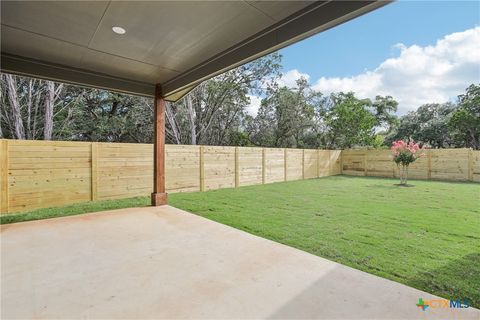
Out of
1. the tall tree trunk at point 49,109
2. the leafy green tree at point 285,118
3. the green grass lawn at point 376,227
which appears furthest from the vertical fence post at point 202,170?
the leafy green tree at point 285,118

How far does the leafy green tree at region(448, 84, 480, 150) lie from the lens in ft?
47.0

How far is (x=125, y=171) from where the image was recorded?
5809mm

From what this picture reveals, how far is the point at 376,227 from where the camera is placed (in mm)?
3418

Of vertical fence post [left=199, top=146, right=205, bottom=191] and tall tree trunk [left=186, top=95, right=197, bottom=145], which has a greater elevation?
tall tree trunk [left=186, top=95, right=197, bottom=145]

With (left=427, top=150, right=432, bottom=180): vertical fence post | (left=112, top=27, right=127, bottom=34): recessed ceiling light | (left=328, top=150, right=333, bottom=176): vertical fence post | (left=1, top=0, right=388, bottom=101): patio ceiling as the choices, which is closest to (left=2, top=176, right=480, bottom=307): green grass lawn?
(left=1, top=0, right=388, bottom=101): patio ceiling

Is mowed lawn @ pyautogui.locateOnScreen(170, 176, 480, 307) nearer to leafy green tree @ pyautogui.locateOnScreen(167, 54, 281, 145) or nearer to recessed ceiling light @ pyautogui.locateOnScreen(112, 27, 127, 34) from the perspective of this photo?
recessed ceiling light @ pyautogui.locateOnScreen(112, 27, 127, 34)

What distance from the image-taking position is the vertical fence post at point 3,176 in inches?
170

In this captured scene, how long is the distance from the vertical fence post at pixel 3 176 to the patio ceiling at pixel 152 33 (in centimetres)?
171

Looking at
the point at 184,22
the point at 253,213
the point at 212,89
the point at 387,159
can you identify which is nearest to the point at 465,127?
the point at 387,159

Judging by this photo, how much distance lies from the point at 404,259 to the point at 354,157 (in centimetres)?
1090

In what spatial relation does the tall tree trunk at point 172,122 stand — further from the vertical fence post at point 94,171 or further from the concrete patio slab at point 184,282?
the concrete patio slab at point 184,282

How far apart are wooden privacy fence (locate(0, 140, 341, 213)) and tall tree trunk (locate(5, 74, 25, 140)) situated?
4.94 m

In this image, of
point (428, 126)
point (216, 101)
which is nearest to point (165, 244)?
point (216, 101)

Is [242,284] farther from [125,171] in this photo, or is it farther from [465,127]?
[465,127]
